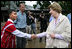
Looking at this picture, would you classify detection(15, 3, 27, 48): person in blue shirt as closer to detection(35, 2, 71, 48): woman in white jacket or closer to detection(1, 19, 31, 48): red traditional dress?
detection(1, 19, 31, 48): red traditional dress

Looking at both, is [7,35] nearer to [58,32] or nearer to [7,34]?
[7,34]

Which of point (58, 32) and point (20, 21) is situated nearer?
point (58, 32)

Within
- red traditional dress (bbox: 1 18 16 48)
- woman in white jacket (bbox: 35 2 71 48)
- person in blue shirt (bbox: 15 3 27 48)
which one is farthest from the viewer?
person in blue shirt (bbox: 15 3 27 48)

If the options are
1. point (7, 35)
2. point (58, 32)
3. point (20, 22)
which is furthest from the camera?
point (20, 22)

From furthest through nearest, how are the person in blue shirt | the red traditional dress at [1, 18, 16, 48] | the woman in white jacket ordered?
the person in blue shirt → the red traditional dress at [1, 18, 16, 48] → the woman in white jacket

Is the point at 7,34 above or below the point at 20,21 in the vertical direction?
below

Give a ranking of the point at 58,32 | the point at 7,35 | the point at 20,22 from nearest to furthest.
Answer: the point at 58,32 → the point at 7,35 → the point at 20,22

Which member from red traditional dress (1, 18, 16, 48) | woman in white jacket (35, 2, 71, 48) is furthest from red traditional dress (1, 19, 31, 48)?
woman in white jacket (35, 2, 71, 48)

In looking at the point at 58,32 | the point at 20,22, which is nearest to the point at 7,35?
the point at 58,32

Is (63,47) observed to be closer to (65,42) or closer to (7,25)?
(65,42)

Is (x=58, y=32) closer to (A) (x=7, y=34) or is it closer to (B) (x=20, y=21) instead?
(A) (x=7, y=34)

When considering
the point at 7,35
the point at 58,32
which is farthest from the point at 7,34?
the point at 58,32

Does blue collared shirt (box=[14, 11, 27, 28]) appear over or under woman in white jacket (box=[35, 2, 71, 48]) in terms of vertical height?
over

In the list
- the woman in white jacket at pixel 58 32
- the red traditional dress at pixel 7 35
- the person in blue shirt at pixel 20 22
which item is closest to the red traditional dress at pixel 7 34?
the red traditional dress at pixel 7 35
